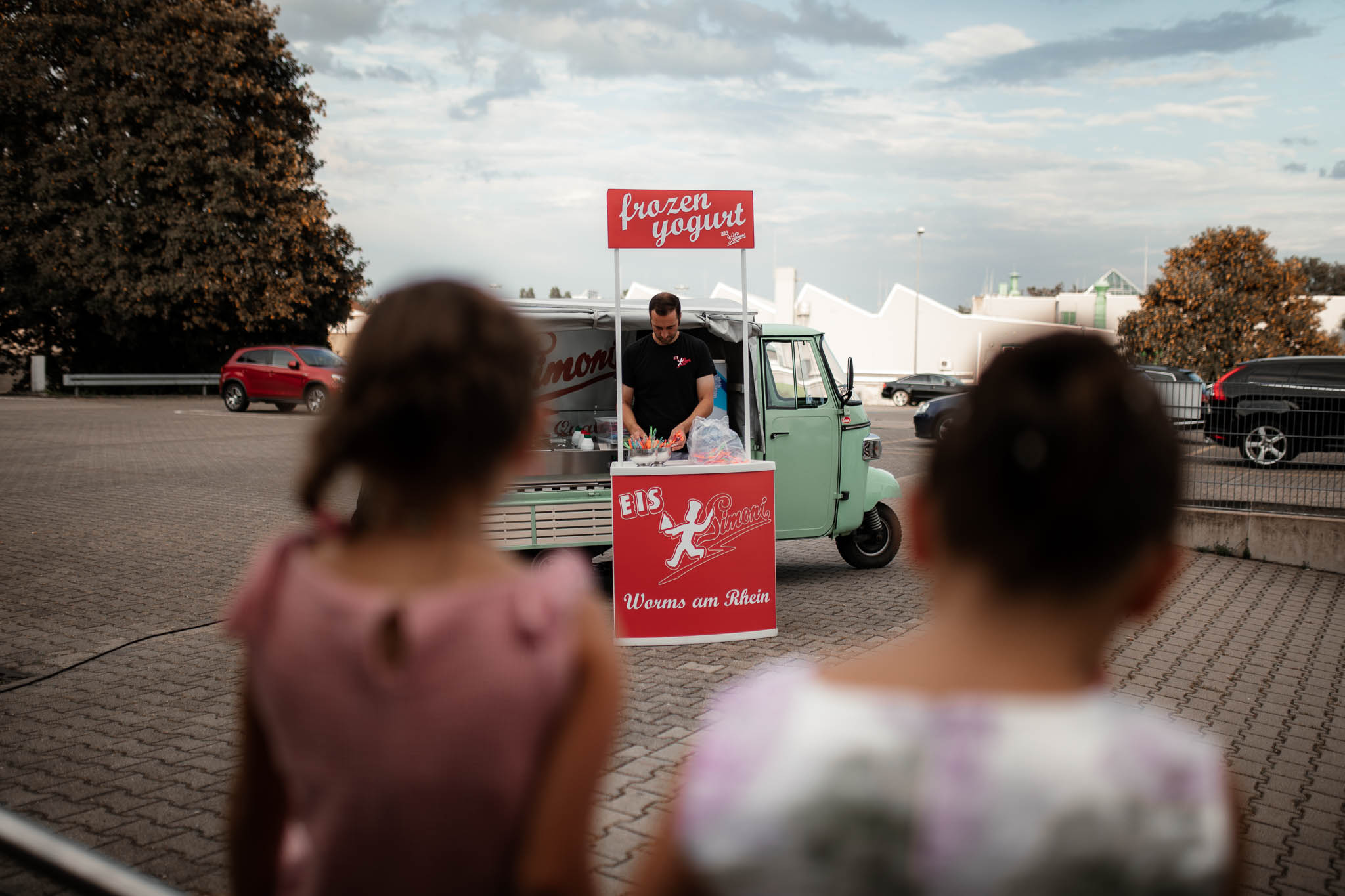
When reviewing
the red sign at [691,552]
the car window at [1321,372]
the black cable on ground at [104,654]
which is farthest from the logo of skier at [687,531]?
the car window at [1321,372]

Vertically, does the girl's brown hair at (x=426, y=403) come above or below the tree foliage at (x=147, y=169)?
below

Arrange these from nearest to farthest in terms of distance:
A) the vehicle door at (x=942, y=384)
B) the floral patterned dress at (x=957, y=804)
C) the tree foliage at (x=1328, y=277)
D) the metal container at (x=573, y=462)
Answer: the floral patterned dress at (x=957, y=804) < the metal container at (x=573, y=462) < the vehicle door at (x=942, y=384) < the tree foliage at (x=1328, y=277)

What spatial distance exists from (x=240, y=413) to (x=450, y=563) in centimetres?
2899

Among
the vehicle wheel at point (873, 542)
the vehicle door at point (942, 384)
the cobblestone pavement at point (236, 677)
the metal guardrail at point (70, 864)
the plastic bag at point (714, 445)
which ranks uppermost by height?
the vehicle door at point (942, 384)

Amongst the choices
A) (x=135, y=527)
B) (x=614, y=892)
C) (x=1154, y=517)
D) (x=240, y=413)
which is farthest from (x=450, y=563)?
(x=240, y=413)

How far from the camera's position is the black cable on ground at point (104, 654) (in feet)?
17.8

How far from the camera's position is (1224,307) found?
31016mm

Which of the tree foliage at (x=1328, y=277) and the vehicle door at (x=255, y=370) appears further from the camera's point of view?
the tree foliage at (x=1328, y=277)

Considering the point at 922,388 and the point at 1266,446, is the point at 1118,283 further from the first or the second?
the point at 1266,446

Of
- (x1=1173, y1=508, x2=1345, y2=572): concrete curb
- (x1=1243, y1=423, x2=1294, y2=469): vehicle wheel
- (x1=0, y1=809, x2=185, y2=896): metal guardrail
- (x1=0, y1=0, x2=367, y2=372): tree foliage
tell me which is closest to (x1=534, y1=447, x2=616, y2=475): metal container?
(x1=1173, y1=508, x2=1345, y2=572): concrete curb

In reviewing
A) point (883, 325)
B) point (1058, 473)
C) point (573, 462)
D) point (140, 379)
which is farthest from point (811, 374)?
point (883, 325)

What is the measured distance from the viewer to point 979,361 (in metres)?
1.11

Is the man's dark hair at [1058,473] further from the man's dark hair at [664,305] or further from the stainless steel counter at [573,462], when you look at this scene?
the stainless steel counter at [573,462]

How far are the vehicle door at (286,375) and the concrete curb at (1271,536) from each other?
2292 cm
